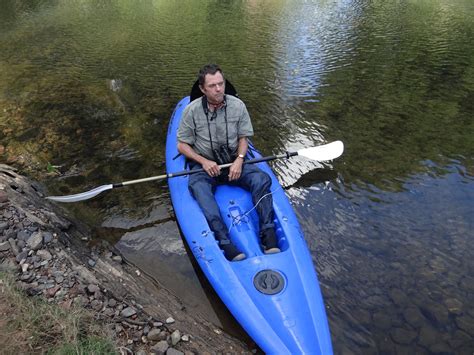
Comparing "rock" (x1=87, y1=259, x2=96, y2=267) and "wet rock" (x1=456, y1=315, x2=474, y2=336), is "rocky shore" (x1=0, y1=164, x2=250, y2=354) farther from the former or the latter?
"wet rock" (x1=456, y1=315, x2=474, y2=336)

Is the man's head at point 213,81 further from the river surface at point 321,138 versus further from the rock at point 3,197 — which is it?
the rock at point 3,197

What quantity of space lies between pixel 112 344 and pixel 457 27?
16625 mm

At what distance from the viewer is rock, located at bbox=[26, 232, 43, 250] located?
3.97m

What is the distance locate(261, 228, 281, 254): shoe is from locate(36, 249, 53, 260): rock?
2.27 m

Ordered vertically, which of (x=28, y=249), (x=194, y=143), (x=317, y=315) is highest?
(x=194, y=143)

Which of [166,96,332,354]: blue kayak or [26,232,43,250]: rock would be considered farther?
[26,232,43,250]: rock

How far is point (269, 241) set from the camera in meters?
4.05

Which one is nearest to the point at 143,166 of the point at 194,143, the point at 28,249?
the point at 194,143

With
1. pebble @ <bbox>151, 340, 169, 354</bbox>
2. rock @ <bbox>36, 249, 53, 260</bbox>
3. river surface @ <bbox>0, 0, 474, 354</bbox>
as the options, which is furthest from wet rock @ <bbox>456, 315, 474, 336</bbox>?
Answer: rock @ <bbox>36, 249, 53, 260</bbox>

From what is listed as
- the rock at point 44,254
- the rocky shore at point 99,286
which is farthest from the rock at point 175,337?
the rock at point 44,254

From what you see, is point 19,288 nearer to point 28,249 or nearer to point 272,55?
point 28,249

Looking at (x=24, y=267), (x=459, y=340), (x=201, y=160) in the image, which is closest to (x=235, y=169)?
(x=201, y=160)

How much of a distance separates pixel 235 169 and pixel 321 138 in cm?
321

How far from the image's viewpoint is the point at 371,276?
4.34 meters
